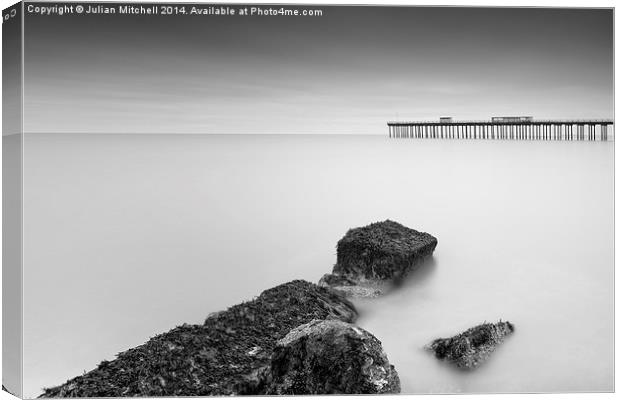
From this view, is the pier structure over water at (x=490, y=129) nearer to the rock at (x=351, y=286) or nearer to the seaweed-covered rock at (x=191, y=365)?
the rock at (x=351, y=286)

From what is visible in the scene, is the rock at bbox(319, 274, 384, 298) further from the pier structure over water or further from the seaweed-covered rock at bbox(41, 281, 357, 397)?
the pier structure over water

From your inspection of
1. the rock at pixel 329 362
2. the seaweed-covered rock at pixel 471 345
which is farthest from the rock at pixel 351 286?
the rock at pixel 329 362

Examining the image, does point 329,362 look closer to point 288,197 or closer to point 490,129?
point 288,197

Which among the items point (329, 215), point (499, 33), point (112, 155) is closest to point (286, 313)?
point (329, 215)

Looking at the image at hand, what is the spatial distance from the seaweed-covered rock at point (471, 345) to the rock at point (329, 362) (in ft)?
3.18

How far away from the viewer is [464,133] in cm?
792

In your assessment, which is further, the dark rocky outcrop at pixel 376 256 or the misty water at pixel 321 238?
the dark rocky outcrop at pixel 376 256

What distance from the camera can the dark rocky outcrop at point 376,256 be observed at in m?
8.34

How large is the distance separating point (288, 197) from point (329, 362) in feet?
8.10

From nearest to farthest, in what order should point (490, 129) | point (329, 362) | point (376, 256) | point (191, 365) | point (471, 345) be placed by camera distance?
point (329, 362), point (191, 365), point (471, 345), point (490, 129), point (376, 256)

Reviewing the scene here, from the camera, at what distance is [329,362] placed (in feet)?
21.0

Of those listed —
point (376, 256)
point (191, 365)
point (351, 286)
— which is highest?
point (376, 256)

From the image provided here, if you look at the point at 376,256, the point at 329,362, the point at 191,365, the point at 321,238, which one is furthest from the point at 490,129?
the point at 191,365

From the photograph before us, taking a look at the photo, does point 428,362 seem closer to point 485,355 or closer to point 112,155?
point 485,355
